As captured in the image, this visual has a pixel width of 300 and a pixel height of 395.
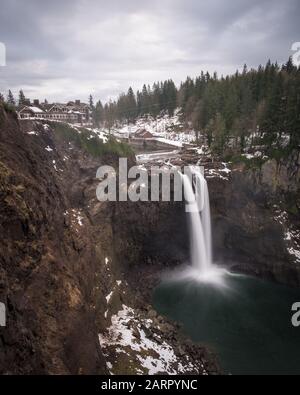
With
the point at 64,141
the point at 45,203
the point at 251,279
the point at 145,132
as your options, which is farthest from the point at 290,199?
the point at 145,132

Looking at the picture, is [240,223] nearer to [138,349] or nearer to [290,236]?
[290,236]

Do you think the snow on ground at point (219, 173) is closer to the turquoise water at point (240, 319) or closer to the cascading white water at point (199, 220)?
the cascading white water at point (199, 220)

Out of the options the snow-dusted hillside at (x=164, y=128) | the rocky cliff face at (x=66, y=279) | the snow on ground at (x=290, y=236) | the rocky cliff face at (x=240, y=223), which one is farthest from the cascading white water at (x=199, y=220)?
the snow-dusted hillside at (x=164, y=128)

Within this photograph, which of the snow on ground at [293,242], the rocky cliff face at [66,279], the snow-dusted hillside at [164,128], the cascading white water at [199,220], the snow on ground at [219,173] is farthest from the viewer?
the snow-dusted hillside at [164,128]

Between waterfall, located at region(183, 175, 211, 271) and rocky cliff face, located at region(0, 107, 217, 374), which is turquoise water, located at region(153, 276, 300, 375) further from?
waterfall, located at region(183, 175, 211, 271)

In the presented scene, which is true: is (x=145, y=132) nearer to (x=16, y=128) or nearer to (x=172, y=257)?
(x=172, y=257)

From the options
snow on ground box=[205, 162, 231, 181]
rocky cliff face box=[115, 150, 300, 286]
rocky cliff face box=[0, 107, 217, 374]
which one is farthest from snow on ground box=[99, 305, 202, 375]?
snow on ground box=[205, 162, 231, 181]
